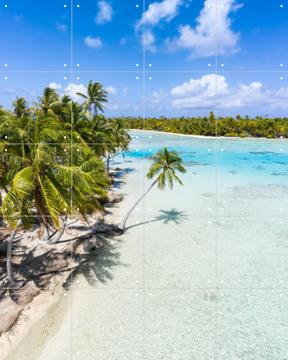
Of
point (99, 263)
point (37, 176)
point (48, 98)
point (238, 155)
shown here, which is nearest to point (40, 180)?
point (37, 176)

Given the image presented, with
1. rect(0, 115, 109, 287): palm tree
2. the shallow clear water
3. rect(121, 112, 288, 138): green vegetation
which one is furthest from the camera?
rect(121, 112, 288, 138): green vegetation

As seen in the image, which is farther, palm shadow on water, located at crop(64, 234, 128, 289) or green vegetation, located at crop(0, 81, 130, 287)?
palm shadow on water, located at crop(64, 234, 128, 289)

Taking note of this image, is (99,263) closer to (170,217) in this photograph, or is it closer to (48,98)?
(170,217)

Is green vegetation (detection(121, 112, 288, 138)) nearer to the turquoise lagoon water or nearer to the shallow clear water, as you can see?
the turquoise lagoon water

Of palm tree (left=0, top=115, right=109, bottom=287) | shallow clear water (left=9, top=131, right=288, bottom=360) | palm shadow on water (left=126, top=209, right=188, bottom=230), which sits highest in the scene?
palm tree (left=0, top=115, right=109, bottom=287)

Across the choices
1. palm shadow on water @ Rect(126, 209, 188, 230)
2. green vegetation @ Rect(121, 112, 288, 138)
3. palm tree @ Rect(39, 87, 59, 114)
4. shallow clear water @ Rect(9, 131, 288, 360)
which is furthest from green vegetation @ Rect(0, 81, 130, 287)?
green vegetation @ Rect(121, 112, 288, 138)

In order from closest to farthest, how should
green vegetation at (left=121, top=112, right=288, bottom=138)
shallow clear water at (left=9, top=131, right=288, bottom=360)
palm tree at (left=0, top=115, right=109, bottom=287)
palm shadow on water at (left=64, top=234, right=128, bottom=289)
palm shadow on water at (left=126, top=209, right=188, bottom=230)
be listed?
palm tree at (left=0, top=115, right=109, bottom=287)
shallow clear water at (left=9, top=131, right=288, bottom=360)
palm shadow on water at (left=64, top=234, right=128, bottom=289)
palm shadow on water at (left=126, top=209, right=188, bottom=230)
green vegetation at (left=121, top=112, right=288, bottom=138)

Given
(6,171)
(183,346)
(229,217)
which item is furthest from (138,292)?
(229,217)

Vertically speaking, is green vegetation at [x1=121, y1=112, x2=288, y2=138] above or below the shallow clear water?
above
